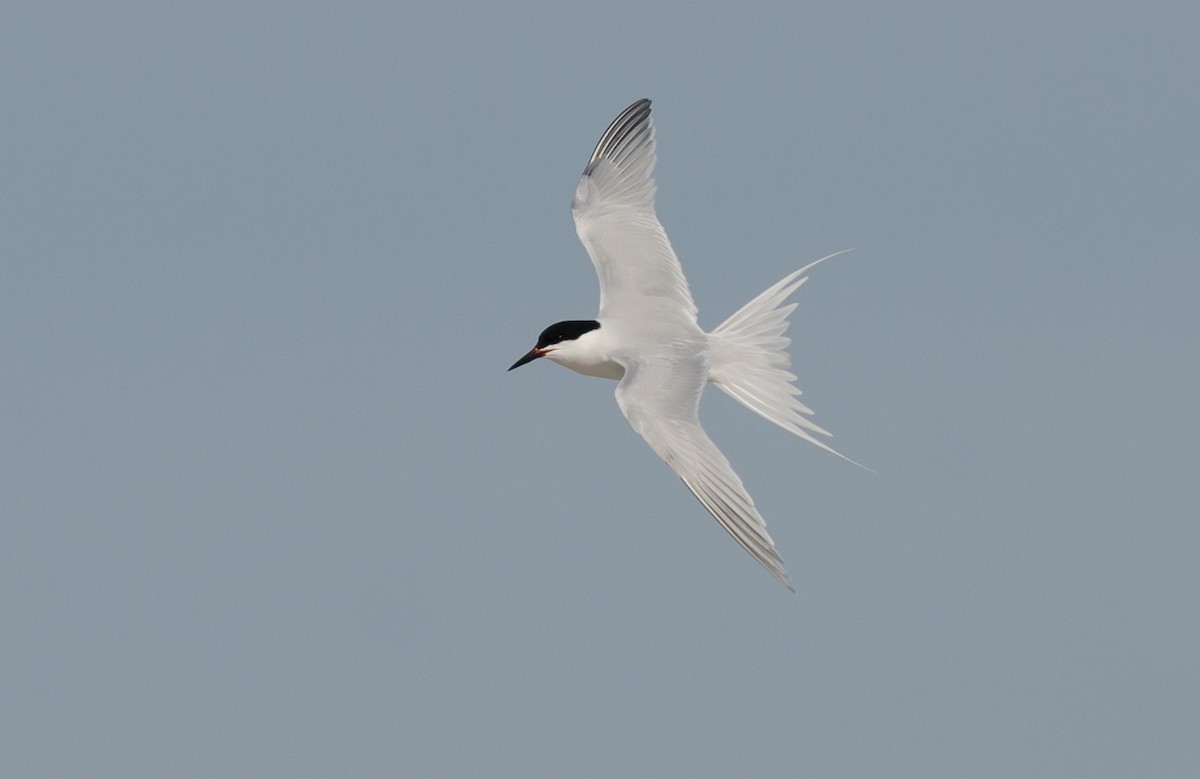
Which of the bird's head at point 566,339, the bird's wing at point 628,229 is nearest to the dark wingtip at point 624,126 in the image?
the bird's wing at point 628,229

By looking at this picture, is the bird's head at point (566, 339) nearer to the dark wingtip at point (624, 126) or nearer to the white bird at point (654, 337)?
the white bird at point (654, 337)

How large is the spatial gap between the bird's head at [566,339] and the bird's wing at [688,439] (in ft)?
2.70

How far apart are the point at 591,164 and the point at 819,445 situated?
Answer: 4.28m

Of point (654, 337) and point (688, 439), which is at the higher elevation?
point (654, 337)

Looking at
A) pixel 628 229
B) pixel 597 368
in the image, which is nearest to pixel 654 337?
pixel 597 368

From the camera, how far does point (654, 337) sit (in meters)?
14.0

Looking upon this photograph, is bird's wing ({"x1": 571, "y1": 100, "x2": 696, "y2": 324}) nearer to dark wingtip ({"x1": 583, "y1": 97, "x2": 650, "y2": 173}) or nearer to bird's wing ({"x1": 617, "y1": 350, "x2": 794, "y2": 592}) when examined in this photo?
dark wingtip ({"x1": 583, "y1": 97, "x2": 650, "y2": 173})

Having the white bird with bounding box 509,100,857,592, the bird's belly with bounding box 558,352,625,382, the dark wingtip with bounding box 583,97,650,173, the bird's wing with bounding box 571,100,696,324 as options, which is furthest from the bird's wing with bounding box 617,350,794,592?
the dark wingtip with bounding box 583,97,650,173

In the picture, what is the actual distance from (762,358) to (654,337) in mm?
886

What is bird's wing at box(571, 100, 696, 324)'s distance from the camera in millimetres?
14734

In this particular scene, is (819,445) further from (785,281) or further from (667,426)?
(785,281)

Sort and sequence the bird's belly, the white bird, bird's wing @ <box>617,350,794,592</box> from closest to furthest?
bird's wing @ <box>617,350,794,592</box>
the white bird
the bird's belly

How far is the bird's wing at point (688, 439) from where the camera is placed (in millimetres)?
11062

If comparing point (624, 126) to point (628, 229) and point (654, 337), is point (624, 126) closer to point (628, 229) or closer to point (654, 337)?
point (628, 229)
